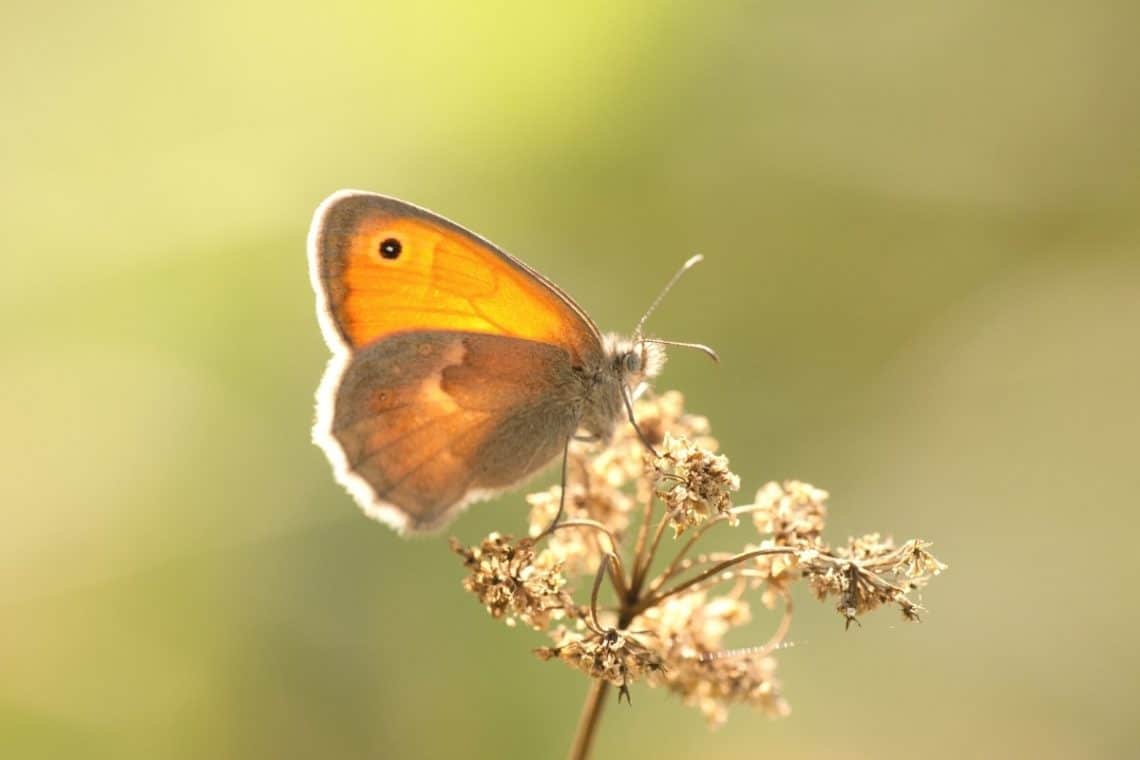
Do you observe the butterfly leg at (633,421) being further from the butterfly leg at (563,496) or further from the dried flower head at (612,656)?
the dried flower head at (612,656)

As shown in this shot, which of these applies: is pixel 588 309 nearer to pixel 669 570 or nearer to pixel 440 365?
pixel 440 365

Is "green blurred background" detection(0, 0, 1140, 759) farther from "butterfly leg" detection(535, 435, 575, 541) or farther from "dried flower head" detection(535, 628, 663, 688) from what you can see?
"dried flower head" detection(535, 628, 663, 688)

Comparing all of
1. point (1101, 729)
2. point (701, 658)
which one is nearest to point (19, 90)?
point (701, 658)

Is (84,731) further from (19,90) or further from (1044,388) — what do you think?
(1044,388)

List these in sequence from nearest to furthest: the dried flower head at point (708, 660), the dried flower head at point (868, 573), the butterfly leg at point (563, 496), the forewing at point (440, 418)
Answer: the dried flower head at point (868, 573)
the butterfly leg at point (563, 496)
the dried flower head at point (708, 660)
the forewing at point (440, 418)

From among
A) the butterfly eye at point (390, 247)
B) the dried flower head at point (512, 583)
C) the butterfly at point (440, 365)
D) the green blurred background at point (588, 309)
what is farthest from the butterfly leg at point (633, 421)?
the green blurred background at point (588, 309)

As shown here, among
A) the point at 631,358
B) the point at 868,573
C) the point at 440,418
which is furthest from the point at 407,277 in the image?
the point at 868,573
